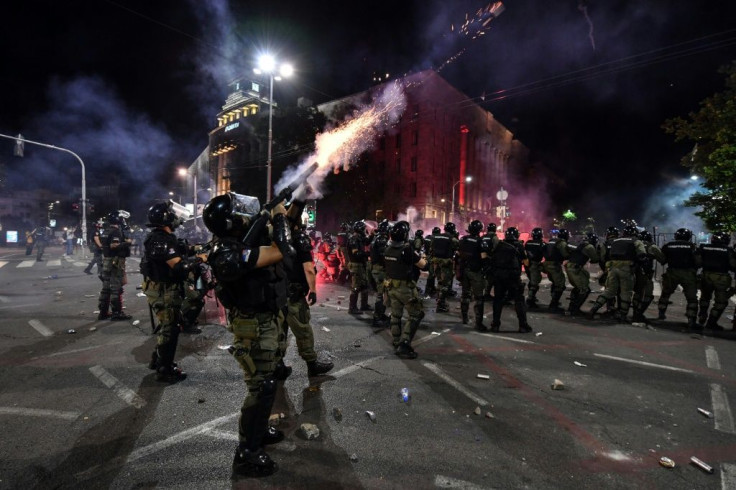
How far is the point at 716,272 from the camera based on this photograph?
7426 mm

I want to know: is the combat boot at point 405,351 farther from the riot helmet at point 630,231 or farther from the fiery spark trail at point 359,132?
the fiery spark trail at point 359,132

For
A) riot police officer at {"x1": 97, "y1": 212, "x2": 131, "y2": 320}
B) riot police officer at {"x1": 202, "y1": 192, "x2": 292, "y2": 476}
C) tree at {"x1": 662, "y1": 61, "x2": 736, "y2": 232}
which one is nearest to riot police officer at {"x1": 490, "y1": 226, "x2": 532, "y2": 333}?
riot police officer at {"x1": 202, "y1": 192, "x2": 292, "y2": 476}

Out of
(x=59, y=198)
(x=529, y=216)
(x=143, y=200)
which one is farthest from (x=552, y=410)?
(x=59, y=198)

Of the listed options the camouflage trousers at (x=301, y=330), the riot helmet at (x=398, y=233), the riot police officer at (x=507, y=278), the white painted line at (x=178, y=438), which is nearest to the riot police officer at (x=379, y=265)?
the riot helmet at (x=398, y=233)

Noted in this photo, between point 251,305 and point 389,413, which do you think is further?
point 389,413

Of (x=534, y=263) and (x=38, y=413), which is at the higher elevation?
(x=534, y=263)

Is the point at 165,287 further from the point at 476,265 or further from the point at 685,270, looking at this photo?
the point at 685,270

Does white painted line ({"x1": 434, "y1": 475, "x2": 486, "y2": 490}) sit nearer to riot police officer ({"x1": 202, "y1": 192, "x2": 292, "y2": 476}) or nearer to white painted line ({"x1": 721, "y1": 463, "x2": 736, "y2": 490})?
riot police officer ({"x1": 202, "y1": 192, "x2": 292, "y2": 476})

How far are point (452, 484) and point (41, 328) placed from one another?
793 cm

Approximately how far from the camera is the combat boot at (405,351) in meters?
5.46

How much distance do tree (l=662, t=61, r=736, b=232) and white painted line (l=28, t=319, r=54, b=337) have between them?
58.3ft

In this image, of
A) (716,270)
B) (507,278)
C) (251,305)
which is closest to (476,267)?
(507,278)

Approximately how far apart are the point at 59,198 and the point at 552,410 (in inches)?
3958

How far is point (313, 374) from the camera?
15.4 feet
